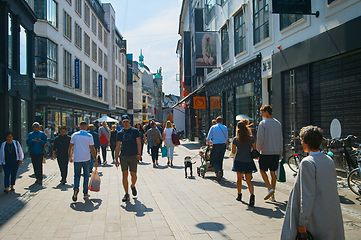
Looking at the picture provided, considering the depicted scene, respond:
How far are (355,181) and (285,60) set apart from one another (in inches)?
242

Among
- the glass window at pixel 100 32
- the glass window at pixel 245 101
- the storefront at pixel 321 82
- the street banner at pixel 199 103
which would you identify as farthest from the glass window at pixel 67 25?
the storefront at pixel 321 82

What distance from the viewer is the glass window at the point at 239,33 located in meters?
16.2

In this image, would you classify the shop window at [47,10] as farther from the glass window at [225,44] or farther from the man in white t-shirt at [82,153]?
the man in white t-shirt at [82,153]

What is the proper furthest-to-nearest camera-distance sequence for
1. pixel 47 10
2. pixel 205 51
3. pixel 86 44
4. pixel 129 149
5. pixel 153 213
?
pixel 86 44
pixel 47 10
pixel 205 51
pixel 129 149
pixel 153 213

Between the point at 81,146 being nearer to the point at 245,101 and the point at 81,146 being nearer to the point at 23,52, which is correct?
the point at 245,101

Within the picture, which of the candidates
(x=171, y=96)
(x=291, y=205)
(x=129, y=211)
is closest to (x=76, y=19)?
(x=129, y=211)

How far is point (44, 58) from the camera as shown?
894 inches

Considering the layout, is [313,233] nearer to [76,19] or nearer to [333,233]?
[333,233]

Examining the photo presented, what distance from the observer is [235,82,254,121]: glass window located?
15146 mm

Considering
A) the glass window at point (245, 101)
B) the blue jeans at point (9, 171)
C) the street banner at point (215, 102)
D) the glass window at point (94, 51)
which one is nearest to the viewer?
the blue jeans at point (9, 171)

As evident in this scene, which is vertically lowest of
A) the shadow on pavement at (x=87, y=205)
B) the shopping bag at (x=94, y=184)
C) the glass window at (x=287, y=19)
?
the shadow on pavement at (x=87, y=205)

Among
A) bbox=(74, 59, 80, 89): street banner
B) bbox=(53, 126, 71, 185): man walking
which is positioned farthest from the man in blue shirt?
bbox=(74, 59, 80, 89): street banner

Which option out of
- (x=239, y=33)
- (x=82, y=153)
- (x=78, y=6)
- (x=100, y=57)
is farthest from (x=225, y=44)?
(x=100, y=57)

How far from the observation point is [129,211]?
5.96 meters
